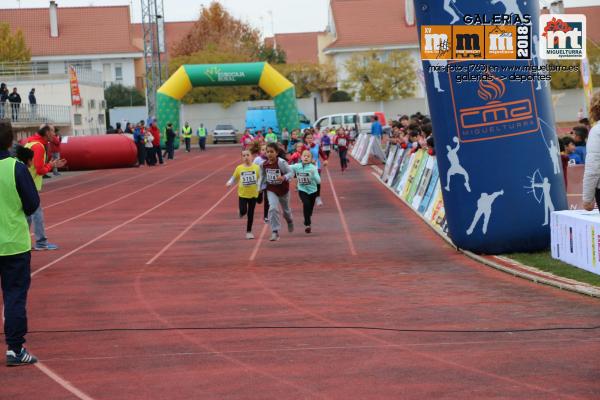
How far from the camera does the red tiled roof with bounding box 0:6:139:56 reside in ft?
332

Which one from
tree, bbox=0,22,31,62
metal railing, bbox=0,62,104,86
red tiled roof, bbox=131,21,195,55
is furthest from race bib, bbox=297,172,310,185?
red tiled roof, bbox=131,21,195,55

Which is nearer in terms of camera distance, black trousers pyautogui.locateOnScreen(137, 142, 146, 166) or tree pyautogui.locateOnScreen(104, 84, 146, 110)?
black trousers pyautogui.locateOnScreen(137, 142, 146, 166)

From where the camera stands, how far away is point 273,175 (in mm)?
18438

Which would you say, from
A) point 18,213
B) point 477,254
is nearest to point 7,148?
point 18,213

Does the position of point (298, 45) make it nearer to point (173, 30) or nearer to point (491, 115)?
point (173, 30)

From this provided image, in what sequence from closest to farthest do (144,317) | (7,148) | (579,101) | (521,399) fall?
(521,399), (7,148), (144,317), (579,101)

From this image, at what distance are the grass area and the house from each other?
87.8m

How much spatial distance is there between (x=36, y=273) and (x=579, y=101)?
68.2m

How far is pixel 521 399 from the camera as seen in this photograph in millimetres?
6945

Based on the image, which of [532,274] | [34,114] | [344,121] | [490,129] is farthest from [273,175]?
[344,121]

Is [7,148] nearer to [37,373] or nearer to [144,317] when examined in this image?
[37,373]

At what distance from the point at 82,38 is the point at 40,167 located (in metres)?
88.1

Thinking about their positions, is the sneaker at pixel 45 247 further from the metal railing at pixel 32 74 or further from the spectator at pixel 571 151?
the metal railing at pixel 32 74

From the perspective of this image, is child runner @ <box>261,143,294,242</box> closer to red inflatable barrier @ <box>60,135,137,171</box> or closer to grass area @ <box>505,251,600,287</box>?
grass area @ <box>505,251,600,287</box>
